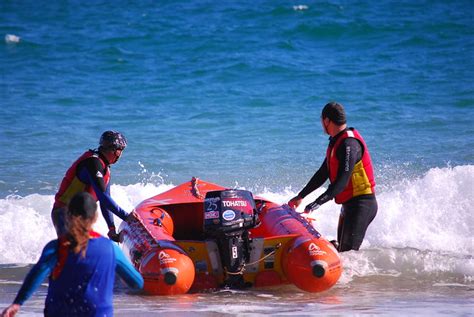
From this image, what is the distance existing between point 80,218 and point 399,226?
20.3 ft

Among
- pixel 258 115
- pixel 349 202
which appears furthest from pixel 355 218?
pixel 258 115

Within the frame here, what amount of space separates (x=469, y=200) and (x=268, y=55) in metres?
8.37

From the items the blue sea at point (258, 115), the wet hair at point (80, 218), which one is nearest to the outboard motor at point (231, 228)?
the blue sea at point (258, 115)

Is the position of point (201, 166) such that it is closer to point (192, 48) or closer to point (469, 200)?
point (469, 200)

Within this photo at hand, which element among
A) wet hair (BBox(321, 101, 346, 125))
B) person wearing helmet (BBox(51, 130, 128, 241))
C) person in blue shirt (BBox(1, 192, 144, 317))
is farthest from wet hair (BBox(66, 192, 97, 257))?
wet hair (BBox(321, 101, 346, 125))

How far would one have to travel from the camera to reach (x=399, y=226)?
9844mm

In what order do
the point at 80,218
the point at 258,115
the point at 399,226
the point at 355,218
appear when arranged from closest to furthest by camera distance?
1. the point at 80,218
2. the point at 355,218
3. the point at 399,226
4. the point at 258,115

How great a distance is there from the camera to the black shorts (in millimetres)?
7047

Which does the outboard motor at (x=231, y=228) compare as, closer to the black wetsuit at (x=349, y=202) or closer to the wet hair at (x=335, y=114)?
the black wetsuit at (x=349, y=202)

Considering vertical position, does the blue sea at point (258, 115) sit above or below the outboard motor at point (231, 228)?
above

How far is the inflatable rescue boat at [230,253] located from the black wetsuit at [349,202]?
300mm

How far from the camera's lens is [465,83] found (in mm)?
16141

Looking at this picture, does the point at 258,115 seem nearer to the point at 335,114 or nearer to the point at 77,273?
the point at 335,114

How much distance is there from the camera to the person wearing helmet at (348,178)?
6.89 meters
